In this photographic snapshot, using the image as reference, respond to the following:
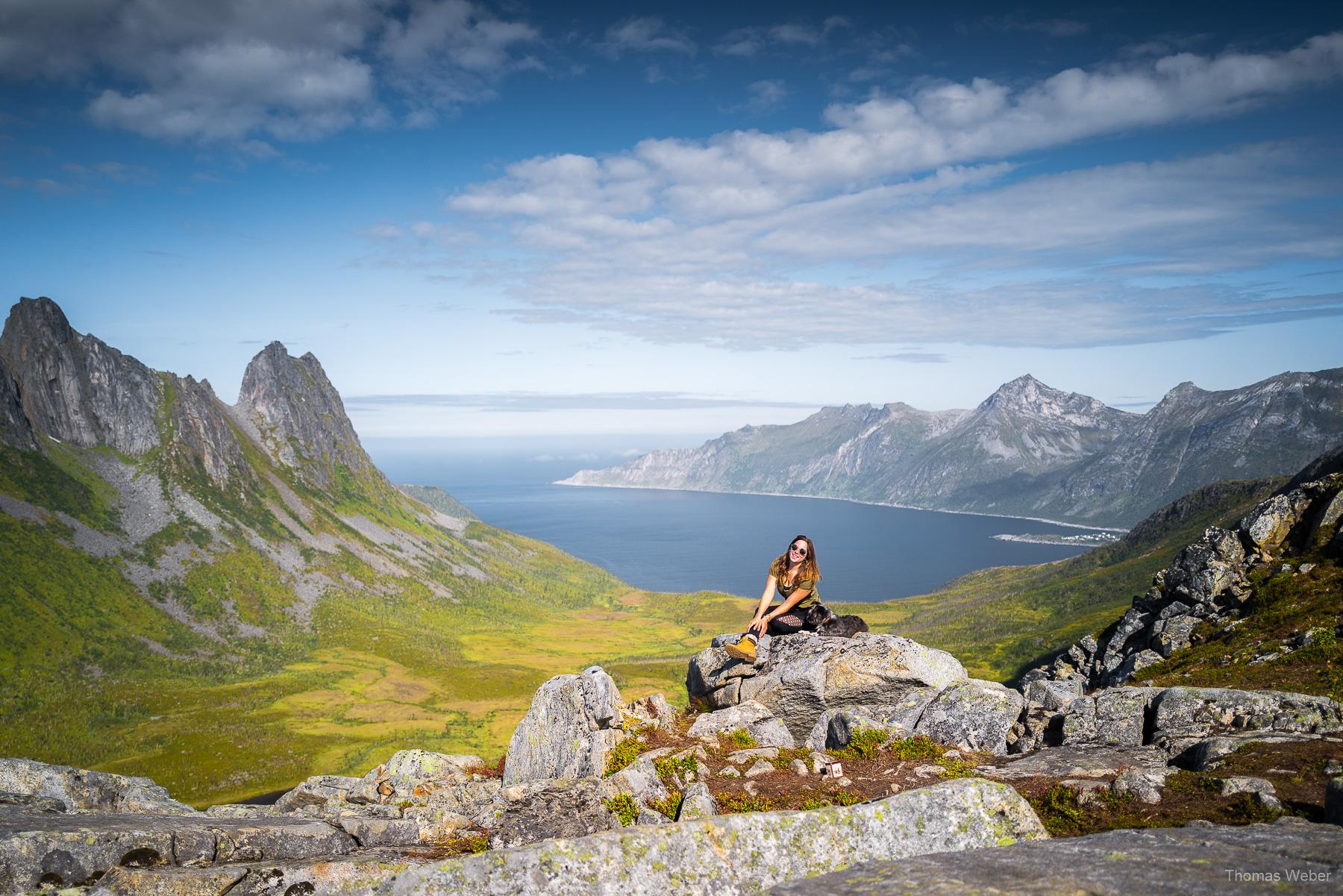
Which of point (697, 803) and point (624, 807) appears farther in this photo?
point (624, 807)

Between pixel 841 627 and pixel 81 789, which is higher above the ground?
pixel 841 627

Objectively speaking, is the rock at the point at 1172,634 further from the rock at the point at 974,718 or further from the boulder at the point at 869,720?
the boulder at the point at 869,720

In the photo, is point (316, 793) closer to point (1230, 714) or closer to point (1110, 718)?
point (1110, 718)

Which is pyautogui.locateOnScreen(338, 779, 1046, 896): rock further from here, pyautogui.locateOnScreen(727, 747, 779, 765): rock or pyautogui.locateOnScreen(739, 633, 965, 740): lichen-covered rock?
pyautogui.locateOnScreen(739, 633, 965, 740): lichen-covered rock

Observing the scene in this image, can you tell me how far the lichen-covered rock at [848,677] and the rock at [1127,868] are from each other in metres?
12.0

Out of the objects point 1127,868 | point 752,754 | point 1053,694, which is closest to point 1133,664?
point 1053,694

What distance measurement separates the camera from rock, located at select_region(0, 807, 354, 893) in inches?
475

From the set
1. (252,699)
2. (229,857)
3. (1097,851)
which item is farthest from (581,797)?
(252,699)

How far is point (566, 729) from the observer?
20.9 meters

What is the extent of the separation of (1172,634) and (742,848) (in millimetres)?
33427

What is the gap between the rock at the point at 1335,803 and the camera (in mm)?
9750

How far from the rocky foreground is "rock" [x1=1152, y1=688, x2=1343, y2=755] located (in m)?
0.06

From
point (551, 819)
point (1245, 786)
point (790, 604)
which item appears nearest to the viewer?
point (1245, 786)

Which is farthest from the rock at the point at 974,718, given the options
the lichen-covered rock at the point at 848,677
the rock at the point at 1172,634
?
the rock at the point at 1172,634
